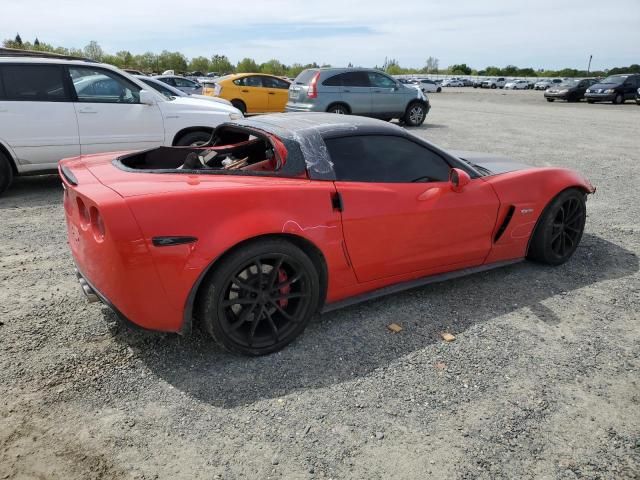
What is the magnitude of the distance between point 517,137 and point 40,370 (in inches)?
472

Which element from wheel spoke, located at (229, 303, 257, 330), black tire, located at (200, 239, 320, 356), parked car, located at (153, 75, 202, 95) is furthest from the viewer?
parked car, located at (153, 75, 202, 95)

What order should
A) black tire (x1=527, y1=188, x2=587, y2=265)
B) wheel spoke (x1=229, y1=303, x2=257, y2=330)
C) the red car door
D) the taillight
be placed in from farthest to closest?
the taillight
black tire (x1=527, y1=188, x2=587, y2=265)
the red car door
wheel spoke (x1=229, y1=303, x2=257, y2=330)

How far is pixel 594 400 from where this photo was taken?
8.55 ft

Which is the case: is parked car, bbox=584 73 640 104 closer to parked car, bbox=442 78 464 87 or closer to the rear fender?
the rear fender

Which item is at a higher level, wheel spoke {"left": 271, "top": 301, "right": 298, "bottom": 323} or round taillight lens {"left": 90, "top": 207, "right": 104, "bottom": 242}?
round taillight lens {"left": 90, "top": 207, "right": 104, "bottom": 242}

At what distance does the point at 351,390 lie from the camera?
2.64m

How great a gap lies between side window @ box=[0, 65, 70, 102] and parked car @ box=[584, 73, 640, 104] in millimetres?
26586

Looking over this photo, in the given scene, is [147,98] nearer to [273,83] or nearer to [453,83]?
[273,83]

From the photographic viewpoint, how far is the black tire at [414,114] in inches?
549

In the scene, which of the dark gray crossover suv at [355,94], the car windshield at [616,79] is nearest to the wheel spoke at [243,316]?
the dark gray crossover suv at [355,94]

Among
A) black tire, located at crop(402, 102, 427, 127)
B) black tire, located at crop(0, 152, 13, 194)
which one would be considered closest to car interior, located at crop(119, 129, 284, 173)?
black tire, located at crop(0, 152, 13, 194)

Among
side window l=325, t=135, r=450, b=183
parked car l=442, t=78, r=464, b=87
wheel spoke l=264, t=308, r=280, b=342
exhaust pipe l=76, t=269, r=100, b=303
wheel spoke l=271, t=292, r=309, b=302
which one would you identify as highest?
side window l=325, t=135, r=450, b=183

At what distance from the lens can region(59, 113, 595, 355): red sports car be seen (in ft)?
8.31

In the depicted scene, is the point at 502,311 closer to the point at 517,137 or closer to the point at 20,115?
the point at 20,115
